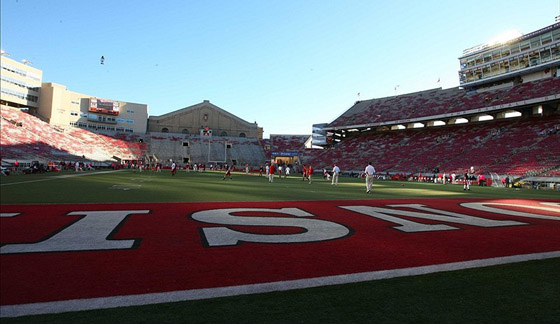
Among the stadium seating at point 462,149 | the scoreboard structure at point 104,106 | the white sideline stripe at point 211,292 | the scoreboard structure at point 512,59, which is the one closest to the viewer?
the white sideline stripe at point 211,292

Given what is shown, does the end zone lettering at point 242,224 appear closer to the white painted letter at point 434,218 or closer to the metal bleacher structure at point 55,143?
the white painted letter at point 434,218

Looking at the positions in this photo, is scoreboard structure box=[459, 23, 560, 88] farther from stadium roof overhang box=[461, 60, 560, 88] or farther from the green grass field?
the green grass field

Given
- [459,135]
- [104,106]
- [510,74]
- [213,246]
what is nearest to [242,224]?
[213,246]

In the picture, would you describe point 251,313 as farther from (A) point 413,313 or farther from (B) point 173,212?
(B) point 173,212

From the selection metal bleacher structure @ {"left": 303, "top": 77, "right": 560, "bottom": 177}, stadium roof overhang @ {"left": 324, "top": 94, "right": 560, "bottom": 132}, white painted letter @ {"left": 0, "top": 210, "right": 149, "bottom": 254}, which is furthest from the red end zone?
stadium roof overhang @ {"left": 324, "top": 94, "right": 560, "bottom": 132}

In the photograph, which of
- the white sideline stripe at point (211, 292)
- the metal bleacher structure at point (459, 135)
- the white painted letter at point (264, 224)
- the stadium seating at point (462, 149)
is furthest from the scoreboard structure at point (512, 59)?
the white sideline stripe at point (211, 292)

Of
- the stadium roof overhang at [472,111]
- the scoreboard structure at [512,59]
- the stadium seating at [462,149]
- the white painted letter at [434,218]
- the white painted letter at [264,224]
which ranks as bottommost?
the white painted letter at [264,224]

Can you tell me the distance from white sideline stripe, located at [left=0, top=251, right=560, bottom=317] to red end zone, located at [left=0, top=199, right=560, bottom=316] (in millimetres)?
50

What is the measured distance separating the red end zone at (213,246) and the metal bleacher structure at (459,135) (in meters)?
29.8

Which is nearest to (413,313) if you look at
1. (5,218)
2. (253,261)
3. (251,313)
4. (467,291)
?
(467,291)

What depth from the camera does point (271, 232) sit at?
6.09 metres

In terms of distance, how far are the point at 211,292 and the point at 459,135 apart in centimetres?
5190

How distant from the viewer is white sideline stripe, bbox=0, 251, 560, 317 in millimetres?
2789

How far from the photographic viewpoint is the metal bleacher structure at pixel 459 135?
116ft
